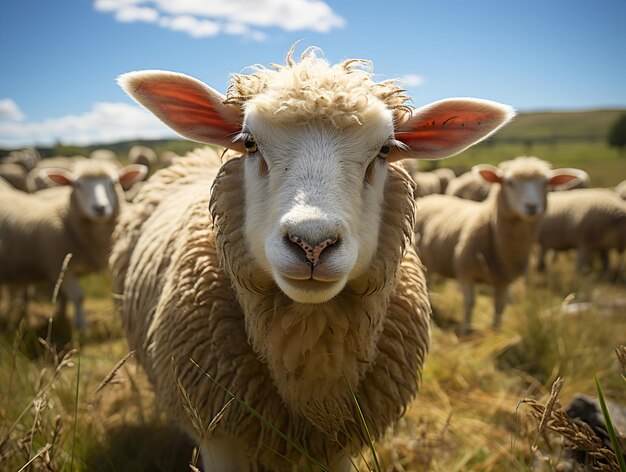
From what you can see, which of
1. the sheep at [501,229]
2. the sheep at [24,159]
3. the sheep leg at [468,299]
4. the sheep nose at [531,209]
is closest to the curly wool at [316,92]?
the sheep nose at [531,209]

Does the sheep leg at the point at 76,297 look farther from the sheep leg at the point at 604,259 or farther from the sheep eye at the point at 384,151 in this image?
the sheep leg at the point at 604,259

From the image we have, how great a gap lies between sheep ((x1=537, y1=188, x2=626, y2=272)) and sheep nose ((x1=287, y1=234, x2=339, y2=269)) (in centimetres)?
955

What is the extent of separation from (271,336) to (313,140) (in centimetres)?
74

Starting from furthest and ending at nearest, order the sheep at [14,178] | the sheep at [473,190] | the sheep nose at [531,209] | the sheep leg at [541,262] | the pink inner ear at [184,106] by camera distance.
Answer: the sheep at [14,178]
the sheep at [473,190]
the sheep leg at [541,262]
the sheep nose at [531,209]
the pink inner ear at [184,106]

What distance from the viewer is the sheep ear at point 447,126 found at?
177 centimetres

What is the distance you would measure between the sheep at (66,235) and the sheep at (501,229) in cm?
402

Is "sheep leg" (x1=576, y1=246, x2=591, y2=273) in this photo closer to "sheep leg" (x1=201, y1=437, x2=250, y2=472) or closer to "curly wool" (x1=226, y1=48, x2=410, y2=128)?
"curly wool" (x1=226, y1=48, x2=410, y2=128)

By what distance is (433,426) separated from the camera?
3.09 m

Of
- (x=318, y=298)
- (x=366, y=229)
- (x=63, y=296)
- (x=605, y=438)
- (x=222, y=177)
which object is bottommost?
(x=63, y=296)

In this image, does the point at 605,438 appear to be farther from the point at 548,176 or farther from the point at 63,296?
the point at 63,296

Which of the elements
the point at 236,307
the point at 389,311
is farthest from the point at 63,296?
the point at 389,311

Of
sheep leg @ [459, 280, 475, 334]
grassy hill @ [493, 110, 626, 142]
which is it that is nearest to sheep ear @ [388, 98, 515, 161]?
sheep leg @ [459, 280, 475, 334]

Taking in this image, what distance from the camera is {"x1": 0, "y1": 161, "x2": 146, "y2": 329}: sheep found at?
17.9 feet

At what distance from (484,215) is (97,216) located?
15.6 feet
